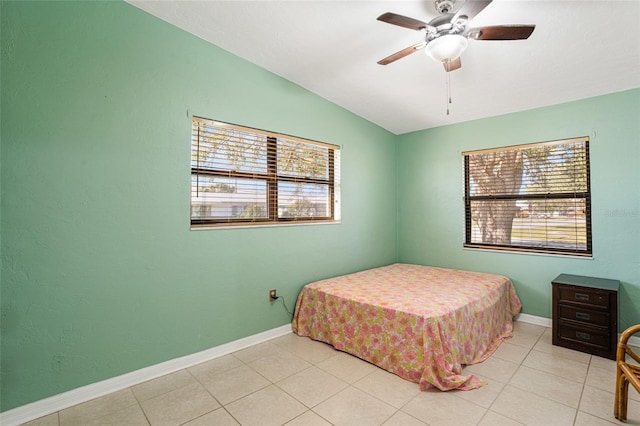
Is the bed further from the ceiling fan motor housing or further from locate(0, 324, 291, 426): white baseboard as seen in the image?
the ceiling fan motor housing

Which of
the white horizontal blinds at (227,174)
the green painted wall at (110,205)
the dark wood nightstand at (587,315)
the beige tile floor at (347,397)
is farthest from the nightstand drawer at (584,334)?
the white horizontal blinds at (227,174)

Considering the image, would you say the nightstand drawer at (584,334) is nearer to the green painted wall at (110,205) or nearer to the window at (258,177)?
the window at (258,177)

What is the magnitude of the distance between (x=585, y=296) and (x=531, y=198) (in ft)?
3.95

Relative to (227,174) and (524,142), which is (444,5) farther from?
(524,142)

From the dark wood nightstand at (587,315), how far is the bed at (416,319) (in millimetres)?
468

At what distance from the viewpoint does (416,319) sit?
89.3 inches

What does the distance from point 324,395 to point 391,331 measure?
692 mm

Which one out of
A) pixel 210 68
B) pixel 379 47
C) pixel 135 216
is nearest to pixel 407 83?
pixel 379 47

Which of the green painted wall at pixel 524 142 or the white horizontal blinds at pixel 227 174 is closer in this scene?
the white horizontal blinds at pixel 227 174

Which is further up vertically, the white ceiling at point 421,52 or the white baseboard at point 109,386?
the white ceiling at point 421,52

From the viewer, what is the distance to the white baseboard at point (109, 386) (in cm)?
181

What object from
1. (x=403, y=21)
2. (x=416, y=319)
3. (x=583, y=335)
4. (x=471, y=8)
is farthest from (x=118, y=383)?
(x=583, y=335)

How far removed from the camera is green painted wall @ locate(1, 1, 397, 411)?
6.00 ft

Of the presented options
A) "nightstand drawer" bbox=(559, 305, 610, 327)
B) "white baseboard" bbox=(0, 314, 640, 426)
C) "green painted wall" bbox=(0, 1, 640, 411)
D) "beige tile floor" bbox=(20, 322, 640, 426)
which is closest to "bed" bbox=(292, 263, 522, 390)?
"beige tile floor" bbox=(20, 322, 640, 426)
